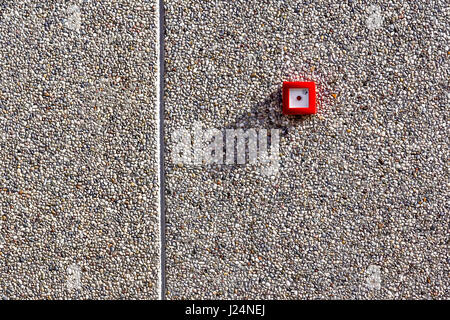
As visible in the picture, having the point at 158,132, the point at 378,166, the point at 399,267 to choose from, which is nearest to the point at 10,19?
the point at 158,132

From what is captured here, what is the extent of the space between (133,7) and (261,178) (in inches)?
35.7

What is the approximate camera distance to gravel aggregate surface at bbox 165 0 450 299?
74.0 inches

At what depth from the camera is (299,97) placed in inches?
72.5

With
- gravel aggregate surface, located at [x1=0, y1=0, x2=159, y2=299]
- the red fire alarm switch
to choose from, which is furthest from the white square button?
gravel aggregate surface, located at [x1=0, y1=0, x2=159, y2=299]

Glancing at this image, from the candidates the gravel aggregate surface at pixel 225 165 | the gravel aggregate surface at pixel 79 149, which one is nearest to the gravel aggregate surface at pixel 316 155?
the gravel aggregate surface at pixel 225 165

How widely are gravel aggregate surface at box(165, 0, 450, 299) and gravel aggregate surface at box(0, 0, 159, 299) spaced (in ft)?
0.36

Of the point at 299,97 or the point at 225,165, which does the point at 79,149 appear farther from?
→ the point at 299,97

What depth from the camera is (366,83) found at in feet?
6.18

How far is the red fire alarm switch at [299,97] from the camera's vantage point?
5.97ft

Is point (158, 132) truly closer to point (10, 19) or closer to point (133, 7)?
point (133, 7)

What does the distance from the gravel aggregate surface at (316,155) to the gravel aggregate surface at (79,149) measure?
111 mm

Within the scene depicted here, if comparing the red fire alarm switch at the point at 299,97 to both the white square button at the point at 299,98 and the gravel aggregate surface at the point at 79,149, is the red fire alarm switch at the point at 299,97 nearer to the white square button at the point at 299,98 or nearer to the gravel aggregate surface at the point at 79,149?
the white square button at the point at 299,98

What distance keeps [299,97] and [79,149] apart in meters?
0.95

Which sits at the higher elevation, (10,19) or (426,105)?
(10,19)
